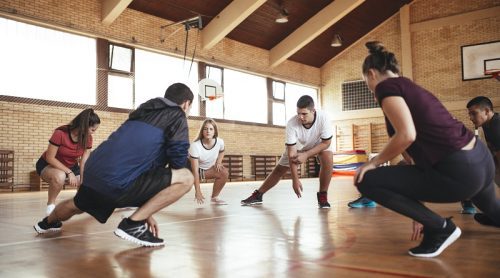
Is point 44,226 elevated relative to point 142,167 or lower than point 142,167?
lower

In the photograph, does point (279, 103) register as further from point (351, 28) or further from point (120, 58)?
point (120, 58)

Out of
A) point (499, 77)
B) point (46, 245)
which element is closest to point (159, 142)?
point (46, 245)

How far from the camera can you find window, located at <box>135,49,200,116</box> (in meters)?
12.7

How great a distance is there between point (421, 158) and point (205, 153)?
12.0ft

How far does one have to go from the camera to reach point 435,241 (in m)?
2.14

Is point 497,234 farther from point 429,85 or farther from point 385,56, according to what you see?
point 429,85

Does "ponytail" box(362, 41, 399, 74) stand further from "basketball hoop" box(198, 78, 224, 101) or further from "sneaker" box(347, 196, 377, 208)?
"basketball hoop" box(198, 78, 224, 101)

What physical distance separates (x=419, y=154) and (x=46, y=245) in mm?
2145

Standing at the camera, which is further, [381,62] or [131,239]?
[131,239]

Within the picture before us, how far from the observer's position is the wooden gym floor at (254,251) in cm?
192

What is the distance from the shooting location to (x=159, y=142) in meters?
2.50

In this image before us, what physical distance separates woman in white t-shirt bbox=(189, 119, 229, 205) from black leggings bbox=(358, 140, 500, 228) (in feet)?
10.3

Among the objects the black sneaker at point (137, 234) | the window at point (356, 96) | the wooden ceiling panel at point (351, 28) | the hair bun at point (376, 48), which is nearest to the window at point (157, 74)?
the wooden ceiling panel at point (351, 28)

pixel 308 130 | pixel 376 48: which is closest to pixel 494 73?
pixel 308 130
